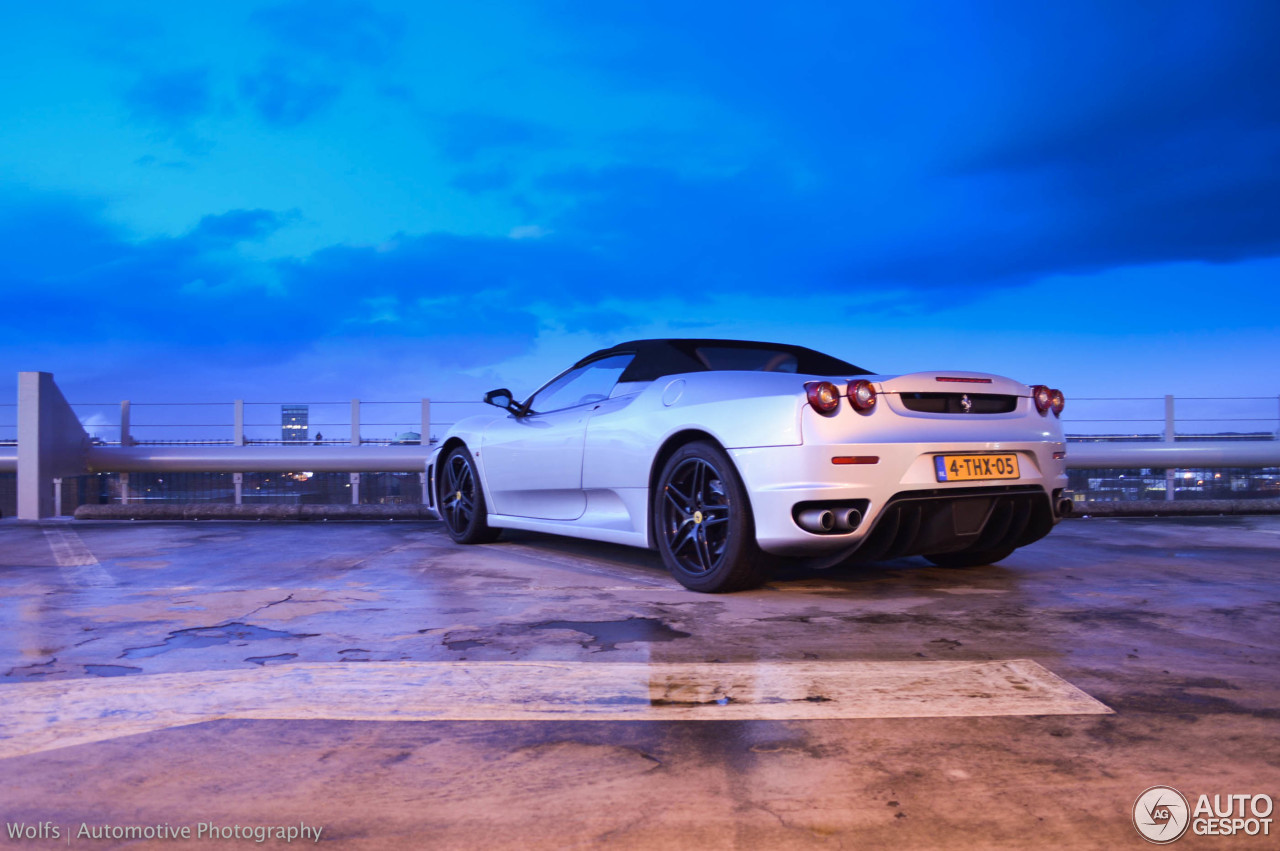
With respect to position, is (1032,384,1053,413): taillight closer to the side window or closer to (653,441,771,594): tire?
(653,441,771,594): tire

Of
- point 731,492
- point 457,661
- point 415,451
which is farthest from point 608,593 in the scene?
point 415,451

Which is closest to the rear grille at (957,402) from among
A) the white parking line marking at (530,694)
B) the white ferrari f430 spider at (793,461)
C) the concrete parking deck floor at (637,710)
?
the white ferrari f430 spider at (793,461)

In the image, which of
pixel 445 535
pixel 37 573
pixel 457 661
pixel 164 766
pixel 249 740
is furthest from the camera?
pixel 445 535

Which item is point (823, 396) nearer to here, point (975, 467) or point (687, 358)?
point (975, 467)

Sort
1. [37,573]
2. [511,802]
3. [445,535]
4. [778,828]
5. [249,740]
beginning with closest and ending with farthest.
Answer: [778,828]
[511,802]
[249,740]
[37,573]
[445,535]

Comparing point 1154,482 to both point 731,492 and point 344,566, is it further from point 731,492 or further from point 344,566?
point 344,566

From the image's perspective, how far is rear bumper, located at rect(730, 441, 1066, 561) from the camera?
11.6 feet

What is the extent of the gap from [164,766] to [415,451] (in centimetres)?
772

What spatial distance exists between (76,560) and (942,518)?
5045 mm

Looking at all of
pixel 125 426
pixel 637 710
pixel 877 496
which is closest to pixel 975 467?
pixel 877 496

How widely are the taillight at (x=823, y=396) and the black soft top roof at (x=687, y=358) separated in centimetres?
90

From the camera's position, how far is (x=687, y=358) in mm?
4590

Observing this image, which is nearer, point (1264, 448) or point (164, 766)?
point (164, 766)

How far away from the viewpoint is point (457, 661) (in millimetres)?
2678
